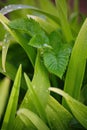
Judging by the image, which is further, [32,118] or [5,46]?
[5,46]

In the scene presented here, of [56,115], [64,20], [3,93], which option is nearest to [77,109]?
[56,115]

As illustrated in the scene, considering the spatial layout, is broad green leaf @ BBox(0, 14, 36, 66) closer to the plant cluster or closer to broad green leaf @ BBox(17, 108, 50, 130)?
the plant cluster

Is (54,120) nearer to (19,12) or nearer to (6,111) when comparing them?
(6,111)

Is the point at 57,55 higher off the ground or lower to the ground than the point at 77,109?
higher

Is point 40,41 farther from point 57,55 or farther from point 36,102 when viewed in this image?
point 36,102

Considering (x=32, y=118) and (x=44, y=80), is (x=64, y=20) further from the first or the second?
(x=32, y=118)

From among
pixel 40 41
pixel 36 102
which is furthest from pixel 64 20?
pixel 36 102

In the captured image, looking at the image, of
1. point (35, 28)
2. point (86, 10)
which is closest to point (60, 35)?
point (35, 28)
